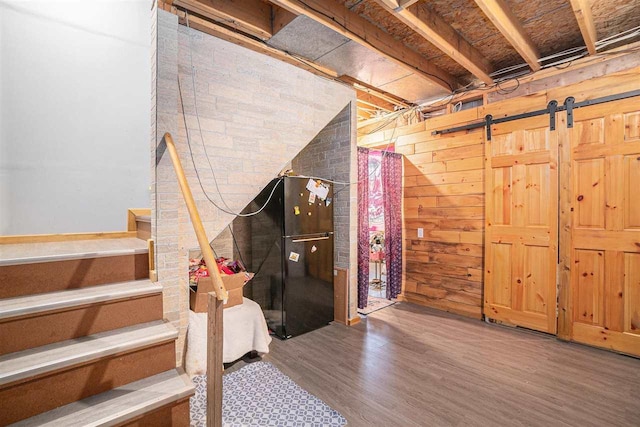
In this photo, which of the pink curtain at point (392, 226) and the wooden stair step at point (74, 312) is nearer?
the wooden stair step at point (74, 312)

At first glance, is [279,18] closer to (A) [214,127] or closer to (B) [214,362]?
(A) [214,127]

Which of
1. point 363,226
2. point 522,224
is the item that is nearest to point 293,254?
point 363,226

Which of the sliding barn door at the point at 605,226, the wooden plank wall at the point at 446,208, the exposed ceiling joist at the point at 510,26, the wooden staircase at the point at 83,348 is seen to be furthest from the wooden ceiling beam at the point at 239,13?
the sliding barn door at the point at 605,226

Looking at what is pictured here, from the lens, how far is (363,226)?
386 centimetres

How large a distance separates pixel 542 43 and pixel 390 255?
2887 mm

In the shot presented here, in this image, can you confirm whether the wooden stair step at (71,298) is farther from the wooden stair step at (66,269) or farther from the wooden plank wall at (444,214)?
the wooden plank wall at (444,214)

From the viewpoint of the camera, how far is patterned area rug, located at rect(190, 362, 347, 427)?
1.79 meters

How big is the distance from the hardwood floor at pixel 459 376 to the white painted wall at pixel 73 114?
7.26ft

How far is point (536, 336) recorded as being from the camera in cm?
298

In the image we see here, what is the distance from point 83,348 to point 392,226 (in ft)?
11.5

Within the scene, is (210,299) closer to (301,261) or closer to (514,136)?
(301,261)

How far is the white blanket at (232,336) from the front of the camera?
2064 mm

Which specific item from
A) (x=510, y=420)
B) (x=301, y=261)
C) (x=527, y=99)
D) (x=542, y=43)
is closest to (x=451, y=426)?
(x=510, y=420)

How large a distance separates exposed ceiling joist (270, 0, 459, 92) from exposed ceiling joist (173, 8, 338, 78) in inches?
25.6
